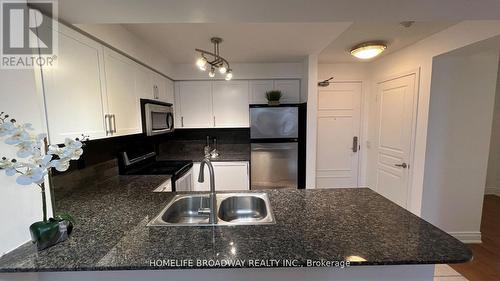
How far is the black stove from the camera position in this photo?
7.12 feet

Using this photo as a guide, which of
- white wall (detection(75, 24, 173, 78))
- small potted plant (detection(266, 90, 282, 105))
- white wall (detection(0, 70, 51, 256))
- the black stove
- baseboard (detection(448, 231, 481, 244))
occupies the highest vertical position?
white wall (detection(75, 24, 173, 78))

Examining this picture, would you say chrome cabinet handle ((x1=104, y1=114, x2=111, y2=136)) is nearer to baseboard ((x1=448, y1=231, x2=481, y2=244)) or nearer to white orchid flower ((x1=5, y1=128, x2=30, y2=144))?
white orchid flower ((x1=5, y1=128, x2=30, y2=144))

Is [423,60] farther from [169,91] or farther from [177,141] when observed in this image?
[177,141]

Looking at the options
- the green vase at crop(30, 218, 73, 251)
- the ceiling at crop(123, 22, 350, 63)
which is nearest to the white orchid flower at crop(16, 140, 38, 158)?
the green vase at crop(30, 218, 73, 251)

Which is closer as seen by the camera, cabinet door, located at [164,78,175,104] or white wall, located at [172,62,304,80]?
cabinet door, located at [164,78,175,104]

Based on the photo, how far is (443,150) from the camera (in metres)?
2.31

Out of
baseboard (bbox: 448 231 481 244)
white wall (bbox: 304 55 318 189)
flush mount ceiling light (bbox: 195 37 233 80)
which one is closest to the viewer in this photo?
flush mount ceiling light (bbox: 195 37 233 80)

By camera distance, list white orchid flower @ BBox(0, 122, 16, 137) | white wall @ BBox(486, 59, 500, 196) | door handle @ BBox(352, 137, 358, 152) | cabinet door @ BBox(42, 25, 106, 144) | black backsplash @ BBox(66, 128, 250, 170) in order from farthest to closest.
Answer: white wall @ BBox(486, 59, 500, 196), door handle @ BBox(352, 137, 358, 152), black backsplash @ BBox(66, 128, 250, 170), cabinet door @ BBox(42, 25, 106, 144), white orchid flower @ BBox(0, 122, 16, 137)

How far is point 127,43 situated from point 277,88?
81.6 inches

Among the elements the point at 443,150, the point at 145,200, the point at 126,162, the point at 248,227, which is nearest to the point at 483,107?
the point at 443,150

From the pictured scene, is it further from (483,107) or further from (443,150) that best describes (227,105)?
(483,107)

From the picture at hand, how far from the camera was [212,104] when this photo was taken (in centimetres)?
334

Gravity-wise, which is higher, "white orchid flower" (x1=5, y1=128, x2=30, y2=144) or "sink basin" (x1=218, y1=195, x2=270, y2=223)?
"white orchid flower" (x1=5, y1=128, x2=30, y2=144)

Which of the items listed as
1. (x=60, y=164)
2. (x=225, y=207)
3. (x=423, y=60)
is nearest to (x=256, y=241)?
(x=225, y=207)
